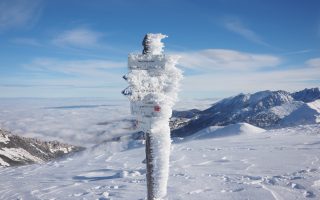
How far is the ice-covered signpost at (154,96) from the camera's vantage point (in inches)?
293

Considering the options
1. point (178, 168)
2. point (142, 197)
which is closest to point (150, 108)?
point (142, 197)

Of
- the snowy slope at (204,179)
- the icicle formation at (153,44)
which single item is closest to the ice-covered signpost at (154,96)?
the icicle formation at (153,44)

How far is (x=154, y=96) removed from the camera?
7.54m

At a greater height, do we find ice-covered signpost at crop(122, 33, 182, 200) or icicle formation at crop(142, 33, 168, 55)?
icicle formation at crop(142, 33, 168, 55)

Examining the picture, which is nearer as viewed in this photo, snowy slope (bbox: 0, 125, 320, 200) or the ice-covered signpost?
the ice-covered signpost

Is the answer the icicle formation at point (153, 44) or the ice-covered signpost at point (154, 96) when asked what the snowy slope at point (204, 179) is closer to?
the ice-covered signpost at point (154, 96)

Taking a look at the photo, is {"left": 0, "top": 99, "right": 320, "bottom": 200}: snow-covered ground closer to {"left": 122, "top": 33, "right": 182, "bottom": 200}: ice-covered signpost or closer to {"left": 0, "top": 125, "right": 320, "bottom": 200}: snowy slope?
{"left": 0, "top": 125, "right": 320, "bottom": 200}: snowy slope

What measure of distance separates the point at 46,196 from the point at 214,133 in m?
→ 50.1

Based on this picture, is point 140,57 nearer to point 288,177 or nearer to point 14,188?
point 288,177

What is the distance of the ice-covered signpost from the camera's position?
743 centimetres

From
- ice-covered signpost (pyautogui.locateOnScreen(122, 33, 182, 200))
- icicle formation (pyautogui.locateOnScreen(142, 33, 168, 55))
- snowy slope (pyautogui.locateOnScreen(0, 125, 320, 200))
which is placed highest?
icicle formation (pyautogui.locateOnScreen(142, 33, 168, 55))

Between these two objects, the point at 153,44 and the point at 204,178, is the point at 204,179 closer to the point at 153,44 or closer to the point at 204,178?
the point at 204,178

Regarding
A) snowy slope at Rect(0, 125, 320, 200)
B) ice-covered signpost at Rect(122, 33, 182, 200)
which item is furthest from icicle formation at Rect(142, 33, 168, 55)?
snowy slope at Rect(0, 125, 320, 200)

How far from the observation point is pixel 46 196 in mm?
22844
